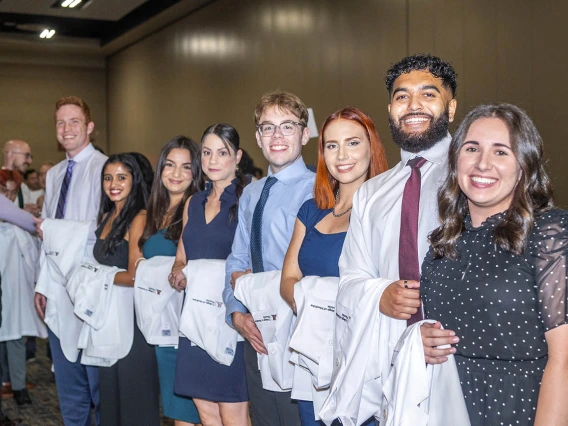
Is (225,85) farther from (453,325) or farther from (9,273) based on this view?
(453,325)

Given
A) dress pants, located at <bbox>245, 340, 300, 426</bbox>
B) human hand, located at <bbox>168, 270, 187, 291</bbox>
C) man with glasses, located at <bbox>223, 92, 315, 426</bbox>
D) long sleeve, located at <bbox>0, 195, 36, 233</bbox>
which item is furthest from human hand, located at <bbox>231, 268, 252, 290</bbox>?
long sleeve, located at <bbox>0, 195, 36, 233</bbox>

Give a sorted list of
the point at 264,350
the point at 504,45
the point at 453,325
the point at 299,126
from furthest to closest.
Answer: the point at 504,45 < the point at 299,126 < the point at 264,350 < the point at 453,325

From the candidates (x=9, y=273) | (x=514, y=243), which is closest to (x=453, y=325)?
(x=514, y=243)

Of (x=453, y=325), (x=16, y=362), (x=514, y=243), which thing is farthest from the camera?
(x=16, y=362)

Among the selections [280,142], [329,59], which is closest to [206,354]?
[280,142]

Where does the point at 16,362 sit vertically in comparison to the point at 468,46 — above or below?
below

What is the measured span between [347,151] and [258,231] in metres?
0.60

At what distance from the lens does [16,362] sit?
534 centimetres

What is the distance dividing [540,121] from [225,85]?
6.39 m

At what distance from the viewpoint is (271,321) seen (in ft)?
9.26

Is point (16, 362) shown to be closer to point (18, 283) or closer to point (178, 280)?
point (18, 283)

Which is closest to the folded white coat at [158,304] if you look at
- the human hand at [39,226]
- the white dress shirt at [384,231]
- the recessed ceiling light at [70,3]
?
the human hand at [39,226]

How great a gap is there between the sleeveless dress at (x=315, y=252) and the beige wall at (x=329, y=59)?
3185 mm

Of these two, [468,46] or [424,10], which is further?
[424,10]
